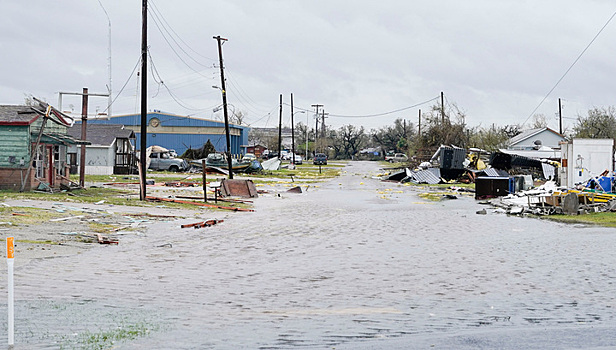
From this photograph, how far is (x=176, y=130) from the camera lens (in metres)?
95.9

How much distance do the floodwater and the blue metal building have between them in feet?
249

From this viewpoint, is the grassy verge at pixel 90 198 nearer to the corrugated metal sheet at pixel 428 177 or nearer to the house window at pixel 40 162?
the house window at pixel 40 162

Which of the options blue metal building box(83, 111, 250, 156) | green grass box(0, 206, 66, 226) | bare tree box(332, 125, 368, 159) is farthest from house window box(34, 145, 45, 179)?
bare tree box(332, 125, 368, 159)

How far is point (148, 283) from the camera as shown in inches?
452

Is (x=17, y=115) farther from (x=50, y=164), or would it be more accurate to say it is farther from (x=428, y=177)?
(x=428, y=177)

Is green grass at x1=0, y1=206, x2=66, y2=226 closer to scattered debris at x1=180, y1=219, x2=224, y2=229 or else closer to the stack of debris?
scattered debris at x1=180, y1=219, x2=224, y2=229

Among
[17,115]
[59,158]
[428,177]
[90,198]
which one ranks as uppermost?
[17,115]

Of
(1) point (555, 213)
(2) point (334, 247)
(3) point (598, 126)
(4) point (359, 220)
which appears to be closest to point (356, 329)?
(2) point (334, 247)

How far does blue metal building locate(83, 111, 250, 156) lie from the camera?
3698 inches

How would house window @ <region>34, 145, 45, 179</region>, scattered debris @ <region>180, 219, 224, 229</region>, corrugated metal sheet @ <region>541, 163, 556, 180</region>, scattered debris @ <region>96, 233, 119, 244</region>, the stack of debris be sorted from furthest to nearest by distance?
corrugated metal sheet @ <region>541, 163, 556, 180</region> → house window @ <region>34, 145, 45, 179</region> → the stack of debris → scattered debris @ <region>180, 219, 224, 229</region> → scattered debris @ <region>96, 233, 119, 244</region>

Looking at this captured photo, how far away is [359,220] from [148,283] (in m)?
14.6

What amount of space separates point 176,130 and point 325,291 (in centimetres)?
8677

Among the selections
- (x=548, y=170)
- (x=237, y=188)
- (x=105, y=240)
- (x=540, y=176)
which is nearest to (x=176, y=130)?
(x=540, y=176)

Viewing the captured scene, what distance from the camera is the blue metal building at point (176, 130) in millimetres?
93938
